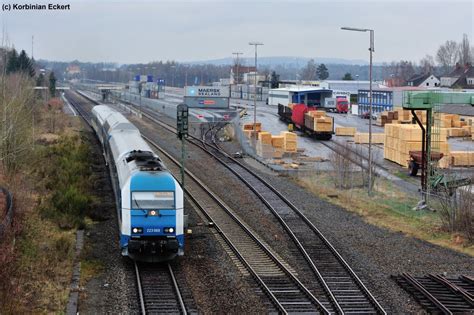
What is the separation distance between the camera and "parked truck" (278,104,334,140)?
58906mm

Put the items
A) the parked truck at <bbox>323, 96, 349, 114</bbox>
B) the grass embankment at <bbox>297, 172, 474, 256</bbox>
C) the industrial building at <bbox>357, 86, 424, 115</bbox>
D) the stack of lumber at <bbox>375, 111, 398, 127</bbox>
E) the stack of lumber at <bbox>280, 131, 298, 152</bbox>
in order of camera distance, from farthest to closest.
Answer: the parked truck at <bbox>323, 96, 349, 114</bbox>
the industrial building at <bbox>357, 86, 424, 115</bbox>
the stack of lumber at <bbox>375, 111, 398, 127</bbox>
the stack of lumber at <bbox>280, 131, 298, 152</bbox>
the grass embankment at <bbox>297, 172, 474, 256</bbox>

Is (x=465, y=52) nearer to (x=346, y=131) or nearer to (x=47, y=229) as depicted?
(x=346, y=131)

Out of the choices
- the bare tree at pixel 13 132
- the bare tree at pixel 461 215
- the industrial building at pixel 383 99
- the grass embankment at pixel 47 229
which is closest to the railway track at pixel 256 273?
the grass embankment at pixel 47 229

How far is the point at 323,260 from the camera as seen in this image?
21156 mm

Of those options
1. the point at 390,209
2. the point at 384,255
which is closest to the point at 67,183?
the point at 390,209

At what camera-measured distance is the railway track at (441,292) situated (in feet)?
53.8

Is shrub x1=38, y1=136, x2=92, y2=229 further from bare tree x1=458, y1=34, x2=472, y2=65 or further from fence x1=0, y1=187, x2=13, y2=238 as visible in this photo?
bare tree x1=458, y1=34, x2=472, y2=65

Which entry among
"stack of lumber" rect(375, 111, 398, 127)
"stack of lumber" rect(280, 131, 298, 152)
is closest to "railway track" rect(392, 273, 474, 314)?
"stack of lumber" rect(280, 131, 298, 152)

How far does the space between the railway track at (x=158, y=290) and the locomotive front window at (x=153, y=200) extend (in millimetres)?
1890

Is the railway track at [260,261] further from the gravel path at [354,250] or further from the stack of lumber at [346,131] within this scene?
the stack of lumber at [346,131]

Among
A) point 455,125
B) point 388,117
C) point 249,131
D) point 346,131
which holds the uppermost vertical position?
point 388,117

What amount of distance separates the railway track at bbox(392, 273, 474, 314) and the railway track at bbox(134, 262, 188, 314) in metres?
6.36

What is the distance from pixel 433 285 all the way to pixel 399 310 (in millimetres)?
2364

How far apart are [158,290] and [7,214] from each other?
8.27m
